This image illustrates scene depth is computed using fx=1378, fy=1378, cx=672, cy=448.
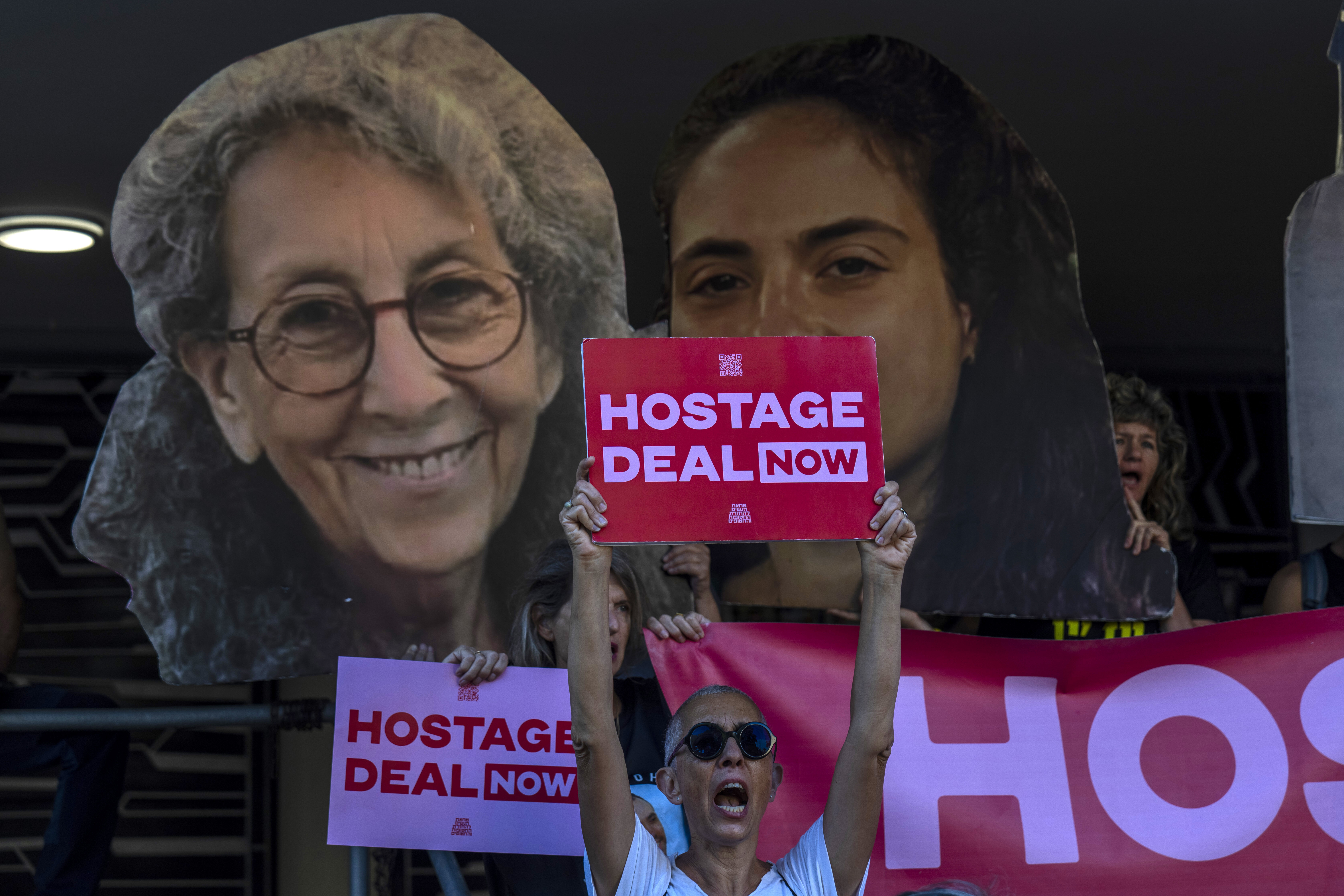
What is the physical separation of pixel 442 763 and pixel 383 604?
53cm

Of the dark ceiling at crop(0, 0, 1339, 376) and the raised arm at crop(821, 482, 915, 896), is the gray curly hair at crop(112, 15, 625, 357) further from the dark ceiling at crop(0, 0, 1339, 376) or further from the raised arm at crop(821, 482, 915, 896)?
the raised arm at crop(821, 482, 915, 896)

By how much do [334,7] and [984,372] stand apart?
2.16 meters

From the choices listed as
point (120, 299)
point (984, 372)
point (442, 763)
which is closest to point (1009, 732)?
point (984, 372)

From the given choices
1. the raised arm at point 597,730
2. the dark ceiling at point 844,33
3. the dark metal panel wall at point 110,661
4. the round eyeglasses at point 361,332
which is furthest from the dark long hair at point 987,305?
the dark metal panel wall at point 110,661

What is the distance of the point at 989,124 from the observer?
402 cm

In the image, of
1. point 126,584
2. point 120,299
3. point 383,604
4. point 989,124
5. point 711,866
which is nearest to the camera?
point 711,866

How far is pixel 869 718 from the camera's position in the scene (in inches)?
103

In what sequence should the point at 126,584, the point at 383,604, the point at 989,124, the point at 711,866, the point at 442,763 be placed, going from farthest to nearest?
the point at 126,584
the point at 989,124
the point at 383,604
the point at 442,763
the point at 711,866

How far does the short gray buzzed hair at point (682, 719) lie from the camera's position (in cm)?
267

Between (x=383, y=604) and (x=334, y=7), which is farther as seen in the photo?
(x=334, y=7)

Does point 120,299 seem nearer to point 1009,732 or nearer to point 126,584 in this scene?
point 126,584

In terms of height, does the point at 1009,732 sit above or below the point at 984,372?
below

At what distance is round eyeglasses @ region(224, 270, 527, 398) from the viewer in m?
3.78

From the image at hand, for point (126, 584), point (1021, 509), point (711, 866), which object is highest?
point (126, 584)
